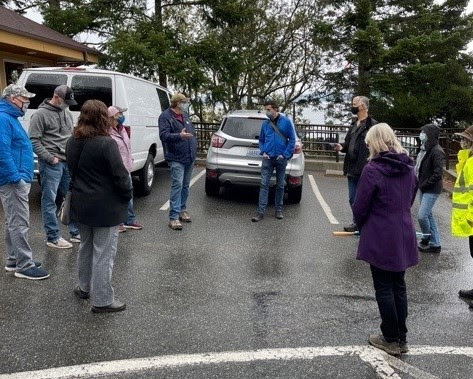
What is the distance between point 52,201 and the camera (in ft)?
17.8

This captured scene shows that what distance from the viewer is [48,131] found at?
5.40m

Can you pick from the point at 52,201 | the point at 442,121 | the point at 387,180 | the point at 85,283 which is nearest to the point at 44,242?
the point at 52,201

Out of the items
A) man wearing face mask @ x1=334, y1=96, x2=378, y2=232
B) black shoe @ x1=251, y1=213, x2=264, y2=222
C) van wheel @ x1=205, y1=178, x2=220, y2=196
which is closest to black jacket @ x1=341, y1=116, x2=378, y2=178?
man wearing face mask @ x1=334, y1=96, x2=378, y2=232

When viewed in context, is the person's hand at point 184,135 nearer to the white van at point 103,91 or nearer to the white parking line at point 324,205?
the white van at point 103,91

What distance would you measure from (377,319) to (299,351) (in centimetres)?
94

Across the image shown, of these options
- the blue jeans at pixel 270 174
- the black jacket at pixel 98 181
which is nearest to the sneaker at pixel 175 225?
the blue jeans at pixel 270 174

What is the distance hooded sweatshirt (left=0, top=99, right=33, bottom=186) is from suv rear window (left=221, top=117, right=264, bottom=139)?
422 cm

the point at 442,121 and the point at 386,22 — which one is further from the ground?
the point at 386,22

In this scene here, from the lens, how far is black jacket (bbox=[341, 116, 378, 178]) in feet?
20.7

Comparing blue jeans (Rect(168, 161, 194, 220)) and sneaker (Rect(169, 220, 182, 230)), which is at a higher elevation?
blue jeans (Rect(168, 161, 194, 220))

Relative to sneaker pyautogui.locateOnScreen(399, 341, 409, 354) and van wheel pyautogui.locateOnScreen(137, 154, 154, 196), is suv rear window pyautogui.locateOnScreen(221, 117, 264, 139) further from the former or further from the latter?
sneaker pyautogui.locateOnScreen(399, 341, 409, 354)

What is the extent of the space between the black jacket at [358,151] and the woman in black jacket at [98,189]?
357cm

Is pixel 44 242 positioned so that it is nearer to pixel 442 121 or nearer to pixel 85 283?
pixel 85 283

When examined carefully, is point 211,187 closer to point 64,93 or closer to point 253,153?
point 253,153
